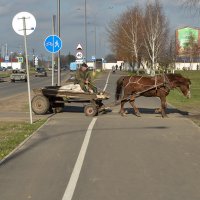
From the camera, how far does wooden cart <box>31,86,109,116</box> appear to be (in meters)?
17.1

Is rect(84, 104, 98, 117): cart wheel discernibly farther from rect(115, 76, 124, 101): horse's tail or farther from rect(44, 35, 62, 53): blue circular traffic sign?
rect(44, 35, 62, 53): blue circular traffic sign

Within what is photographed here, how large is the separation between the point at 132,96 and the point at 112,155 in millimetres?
7540

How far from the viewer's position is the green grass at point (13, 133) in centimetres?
1084

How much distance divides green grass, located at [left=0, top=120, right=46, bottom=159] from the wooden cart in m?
1.93

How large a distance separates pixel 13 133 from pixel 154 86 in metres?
5.63

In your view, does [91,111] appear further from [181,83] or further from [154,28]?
[154,28]

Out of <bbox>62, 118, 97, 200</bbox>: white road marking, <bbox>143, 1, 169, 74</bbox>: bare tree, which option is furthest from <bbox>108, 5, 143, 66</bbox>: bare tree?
<bbox>62, 118, 97, 200</bbox>: white road marking

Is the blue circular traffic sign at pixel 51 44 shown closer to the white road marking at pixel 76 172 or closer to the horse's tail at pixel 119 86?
the horse's tail at pixel 119 86

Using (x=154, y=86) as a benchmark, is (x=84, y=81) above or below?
above

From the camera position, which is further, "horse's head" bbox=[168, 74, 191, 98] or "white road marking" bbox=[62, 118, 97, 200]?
"horse's head" bbox=[168, 74, 191, 98]

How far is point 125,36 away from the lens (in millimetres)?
85938

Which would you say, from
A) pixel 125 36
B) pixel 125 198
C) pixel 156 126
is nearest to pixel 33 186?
pixel 125 198

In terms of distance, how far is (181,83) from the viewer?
16828 millimetres

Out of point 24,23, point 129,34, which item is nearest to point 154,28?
point 129,34
